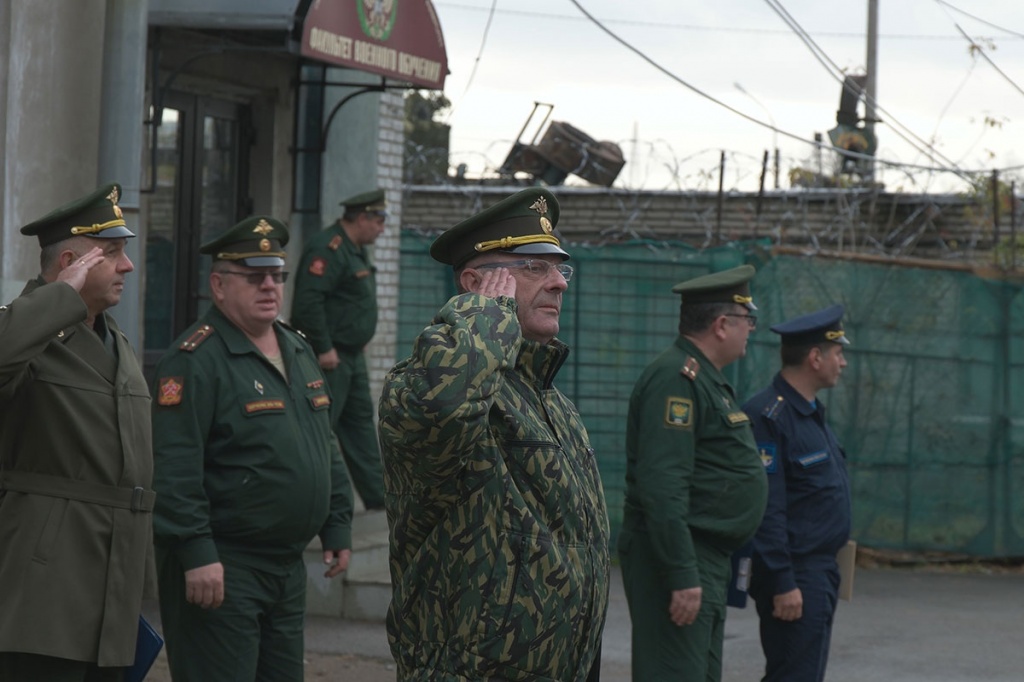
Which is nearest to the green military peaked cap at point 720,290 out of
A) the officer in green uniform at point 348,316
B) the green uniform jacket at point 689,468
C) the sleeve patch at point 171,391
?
the green uniform jacket at point 689,468

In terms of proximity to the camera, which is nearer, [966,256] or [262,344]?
[262,344]

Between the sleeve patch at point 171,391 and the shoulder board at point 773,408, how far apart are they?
2424 mm

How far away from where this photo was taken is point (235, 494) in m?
4.85

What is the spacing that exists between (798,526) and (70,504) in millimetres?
2946

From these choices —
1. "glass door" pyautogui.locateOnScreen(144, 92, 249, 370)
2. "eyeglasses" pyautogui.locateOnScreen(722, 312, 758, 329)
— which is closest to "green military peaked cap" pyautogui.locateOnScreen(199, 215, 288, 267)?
"eyeglasses" pyautogui.locateOnScreen(722, 312, 758, 329)

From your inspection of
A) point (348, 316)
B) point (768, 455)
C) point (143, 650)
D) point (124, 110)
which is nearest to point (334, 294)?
point (348, 316)

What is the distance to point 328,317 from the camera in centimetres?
859

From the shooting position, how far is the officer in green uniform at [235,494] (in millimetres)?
4742

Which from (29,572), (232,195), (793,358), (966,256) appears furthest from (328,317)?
(966,256)

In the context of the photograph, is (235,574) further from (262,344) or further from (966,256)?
(966,256)

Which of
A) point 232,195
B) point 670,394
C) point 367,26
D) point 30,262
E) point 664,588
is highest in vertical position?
point 367,26

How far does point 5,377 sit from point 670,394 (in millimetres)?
2495

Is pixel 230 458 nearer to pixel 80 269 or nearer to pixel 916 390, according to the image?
pixel 80 269

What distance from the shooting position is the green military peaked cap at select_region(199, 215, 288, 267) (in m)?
5.24
